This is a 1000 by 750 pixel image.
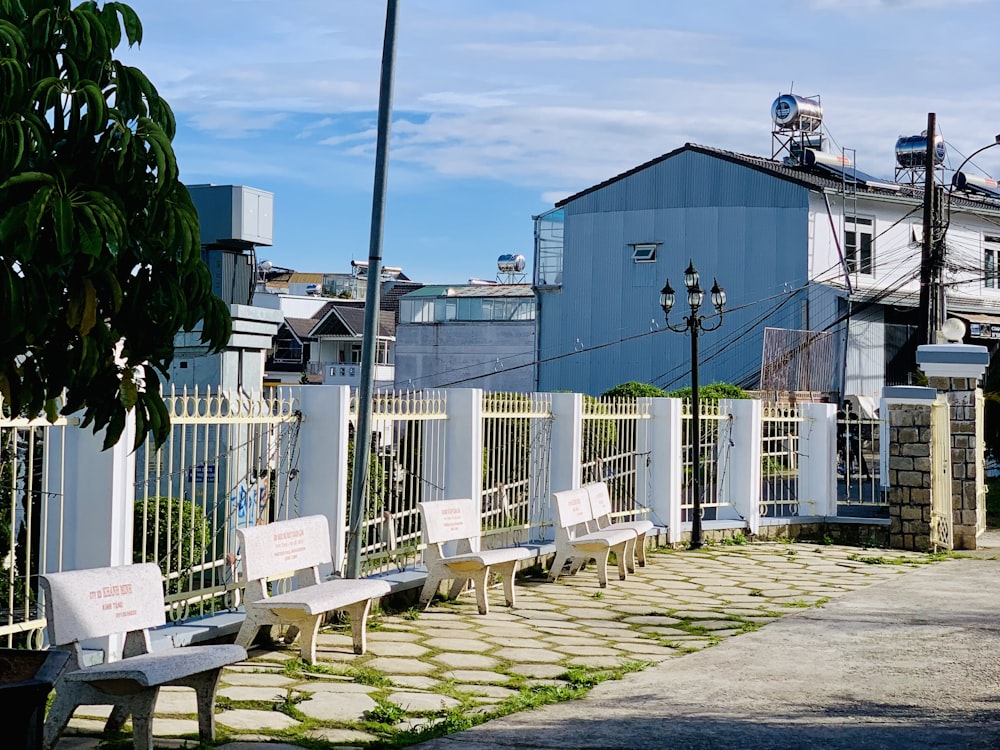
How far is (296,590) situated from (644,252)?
106 ft

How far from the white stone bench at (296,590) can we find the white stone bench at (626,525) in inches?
187

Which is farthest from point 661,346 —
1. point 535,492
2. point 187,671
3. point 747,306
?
point 187,671

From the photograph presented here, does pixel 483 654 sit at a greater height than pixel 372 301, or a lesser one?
lesser

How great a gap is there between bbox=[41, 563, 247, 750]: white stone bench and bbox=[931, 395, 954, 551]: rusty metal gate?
465 inches

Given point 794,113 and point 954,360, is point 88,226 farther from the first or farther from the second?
point 794,113

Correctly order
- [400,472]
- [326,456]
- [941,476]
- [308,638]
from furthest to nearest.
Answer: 1. [941,476]
2. [400,472]
3. [326,456]
4. [308,638]

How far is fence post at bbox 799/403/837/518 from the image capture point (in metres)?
17.9

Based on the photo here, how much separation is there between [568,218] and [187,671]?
3616cm

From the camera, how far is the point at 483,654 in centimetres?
877

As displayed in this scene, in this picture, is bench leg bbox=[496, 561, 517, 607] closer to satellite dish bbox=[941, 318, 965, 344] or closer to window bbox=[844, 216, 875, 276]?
satellite dish bbox=[941, 318, 965, 344]

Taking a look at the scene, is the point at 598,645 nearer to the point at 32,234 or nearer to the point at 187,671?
the point at 187,671

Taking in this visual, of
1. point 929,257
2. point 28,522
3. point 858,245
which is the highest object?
point 858,245

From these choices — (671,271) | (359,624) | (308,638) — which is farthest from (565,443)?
(671,271)

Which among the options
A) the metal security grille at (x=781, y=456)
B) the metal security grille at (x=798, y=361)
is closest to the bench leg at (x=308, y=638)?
the metal security grille at (x=781, y=456)
